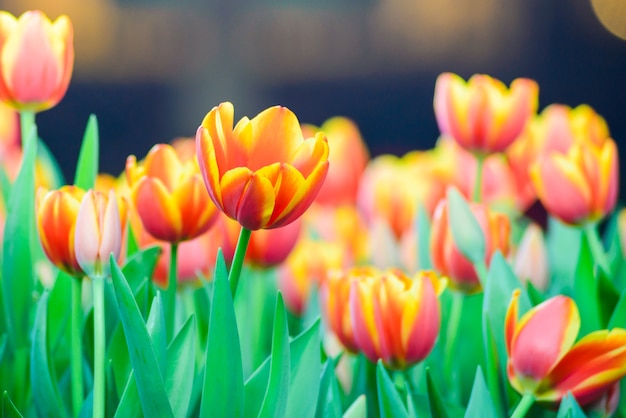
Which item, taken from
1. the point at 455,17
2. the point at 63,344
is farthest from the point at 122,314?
the point at 455,17

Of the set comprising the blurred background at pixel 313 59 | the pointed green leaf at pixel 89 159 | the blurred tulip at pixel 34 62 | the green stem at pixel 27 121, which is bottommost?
the blurred background at pixel 313 59

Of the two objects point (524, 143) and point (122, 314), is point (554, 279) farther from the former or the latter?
point (122, 314)

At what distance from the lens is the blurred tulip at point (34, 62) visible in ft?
1.59

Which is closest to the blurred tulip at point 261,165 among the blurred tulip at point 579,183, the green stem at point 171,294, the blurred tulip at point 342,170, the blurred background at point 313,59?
the green stem at point 171,294

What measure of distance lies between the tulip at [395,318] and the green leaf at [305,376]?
54 mm

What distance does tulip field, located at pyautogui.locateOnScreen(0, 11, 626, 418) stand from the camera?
0.38 metres

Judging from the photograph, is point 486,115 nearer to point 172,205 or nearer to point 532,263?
point 532,263

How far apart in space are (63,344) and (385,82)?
7.75 ft

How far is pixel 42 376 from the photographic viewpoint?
0.42 metres

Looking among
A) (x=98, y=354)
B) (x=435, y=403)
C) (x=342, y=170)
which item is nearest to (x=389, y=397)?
(x=435, y=403)

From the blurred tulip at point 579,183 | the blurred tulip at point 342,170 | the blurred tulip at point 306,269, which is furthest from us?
the blurred tulip at point 342,170

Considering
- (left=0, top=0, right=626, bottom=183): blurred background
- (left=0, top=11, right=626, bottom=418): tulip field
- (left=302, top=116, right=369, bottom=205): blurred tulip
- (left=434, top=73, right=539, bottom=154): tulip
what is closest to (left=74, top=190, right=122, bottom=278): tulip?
(left=0, top=11, right=626, bottom=418): tulip field

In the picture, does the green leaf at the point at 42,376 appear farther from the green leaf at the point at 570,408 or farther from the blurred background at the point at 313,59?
the blurred background at the point at 313,59

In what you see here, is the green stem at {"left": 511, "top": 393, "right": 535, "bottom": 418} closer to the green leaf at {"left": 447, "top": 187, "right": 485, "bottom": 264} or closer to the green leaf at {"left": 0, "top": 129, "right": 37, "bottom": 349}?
the green leaf at {"left": 447, "top": 187, "right": 485, "bottom": 264}
